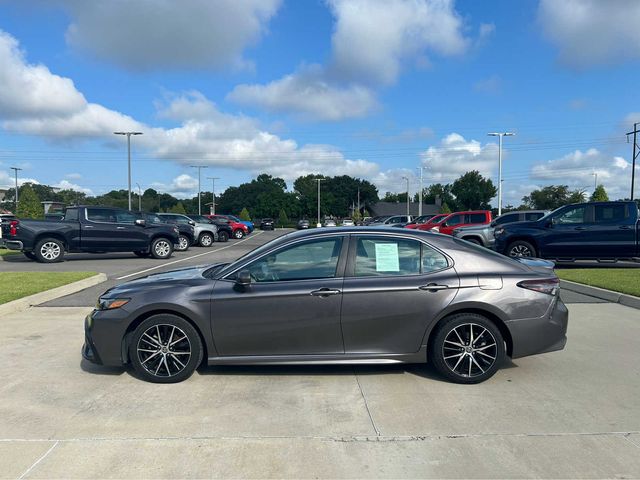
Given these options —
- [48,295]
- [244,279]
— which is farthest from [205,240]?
[244,279]

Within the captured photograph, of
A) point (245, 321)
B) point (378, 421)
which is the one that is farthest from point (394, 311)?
point (245, 321)

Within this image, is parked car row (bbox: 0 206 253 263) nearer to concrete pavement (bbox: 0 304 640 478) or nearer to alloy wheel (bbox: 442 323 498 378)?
concrete pavement (bbox: 0 304 640 478)

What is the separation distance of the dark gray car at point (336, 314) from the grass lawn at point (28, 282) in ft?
15.6

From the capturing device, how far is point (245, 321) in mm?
4738

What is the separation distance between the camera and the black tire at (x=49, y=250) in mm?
15836

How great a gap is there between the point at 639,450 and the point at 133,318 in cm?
430

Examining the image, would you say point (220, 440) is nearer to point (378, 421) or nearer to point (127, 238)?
point (378, 421)

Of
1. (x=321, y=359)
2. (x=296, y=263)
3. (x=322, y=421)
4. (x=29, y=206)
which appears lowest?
(x=322, y=421)

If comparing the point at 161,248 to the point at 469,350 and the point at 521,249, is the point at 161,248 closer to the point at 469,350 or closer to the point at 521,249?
the point at 521,249

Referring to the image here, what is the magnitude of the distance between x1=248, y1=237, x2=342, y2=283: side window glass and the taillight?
6.05 feet

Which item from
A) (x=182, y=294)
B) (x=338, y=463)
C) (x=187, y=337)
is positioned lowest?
(x=338, y=463)

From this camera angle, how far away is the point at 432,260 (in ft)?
16.3

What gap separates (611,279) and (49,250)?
623 inches

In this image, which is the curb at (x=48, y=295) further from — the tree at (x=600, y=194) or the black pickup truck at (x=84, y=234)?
the tree at (x=600, y=194)
